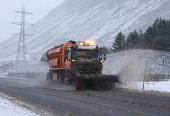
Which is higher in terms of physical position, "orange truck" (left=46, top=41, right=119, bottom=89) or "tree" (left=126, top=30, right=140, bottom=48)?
"tree" (left=126, top=30, right=140, bottom=48)

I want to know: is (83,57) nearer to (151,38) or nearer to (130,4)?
(151,38)

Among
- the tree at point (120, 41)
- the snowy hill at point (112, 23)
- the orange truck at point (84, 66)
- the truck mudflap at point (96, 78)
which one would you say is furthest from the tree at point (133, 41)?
the snowy hill at point (112, 23)

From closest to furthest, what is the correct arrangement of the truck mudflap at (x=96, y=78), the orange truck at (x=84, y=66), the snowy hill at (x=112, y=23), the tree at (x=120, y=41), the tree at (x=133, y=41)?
1. the truck mudflap at (x=96, y=78)
2. the orange truck at (x=84, y=66)
3. the tree at (x=133, y=41)
4. the tree at (x=120, y=41)
5. the snowy hill at (x=112, y=23)

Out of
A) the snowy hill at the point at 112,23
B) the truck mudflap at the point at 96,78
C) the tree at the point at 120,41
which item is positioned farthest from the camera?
the snowy hill at the point at 112,23

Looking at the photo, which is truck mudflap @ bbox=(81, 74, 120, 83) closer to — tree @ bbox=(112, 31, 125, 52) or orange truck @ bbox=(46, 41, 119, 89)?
orange truck @ bbox=(46, 41, 119, 89)

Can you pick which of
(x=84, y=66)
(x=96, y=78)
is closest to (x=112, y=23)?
(x=84, y=66)

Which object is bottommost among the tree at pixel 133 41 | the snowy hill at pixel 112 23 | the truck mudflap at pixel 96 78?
the truck mudflap at pixel 96 78

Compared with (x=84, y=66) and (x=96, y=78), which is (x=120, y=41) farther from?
(x=96, y=78)

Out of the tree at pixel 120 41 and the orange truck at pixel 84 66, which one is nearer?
the orange truck at pixel 84 66

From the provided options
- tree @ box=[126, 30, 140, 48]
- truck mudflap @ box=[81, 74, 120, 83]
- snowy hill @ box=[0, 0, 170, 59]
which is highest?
snowy hill @ box=[0, 0, 170, 59]

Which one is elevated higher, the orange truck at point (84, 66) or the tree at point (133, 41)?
the tree at point (133, 41)

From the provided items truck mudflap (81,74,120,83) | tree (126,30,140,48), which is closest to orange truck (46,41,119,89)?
truck mudflap (81,74,120,83)

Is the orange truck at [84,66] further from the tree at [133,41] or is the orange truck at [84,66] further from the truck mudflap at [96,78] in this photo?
the tree at [133,41]

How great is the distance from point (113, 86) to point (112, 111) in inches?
410
